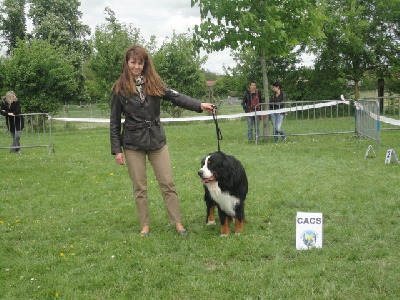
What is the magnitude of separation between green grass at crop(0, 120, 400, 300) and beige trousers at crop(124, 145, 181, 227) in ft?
0.83

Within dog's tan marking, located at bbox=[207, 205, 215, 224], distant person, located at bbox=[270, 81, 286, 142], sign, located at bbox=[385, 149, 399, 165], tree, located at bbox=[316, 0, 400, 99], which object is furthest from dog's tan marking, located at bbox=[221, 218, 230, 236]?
tree, located at bbox=[316, 0, 400, 99]

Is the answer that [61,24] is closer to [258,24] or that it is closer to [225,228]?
[258,24]

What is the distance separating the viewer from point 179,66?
25.5 m

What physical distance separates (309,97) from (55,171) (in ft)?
66.9

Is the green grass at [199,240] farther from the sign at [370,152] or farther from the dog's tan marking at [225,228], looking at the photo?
the sign at [370,152]

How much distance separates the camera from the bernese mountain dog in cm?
464

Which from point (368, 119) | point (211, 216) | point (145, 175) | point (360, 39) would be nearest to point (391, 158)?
point (368, 119)

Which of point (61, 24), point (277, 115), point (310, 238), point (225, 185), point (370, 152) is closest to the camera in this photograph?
point (310, 238)

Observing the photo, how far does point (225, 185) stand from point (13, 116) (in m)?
9.94

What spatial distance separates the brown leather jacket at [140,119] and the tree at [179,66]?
66.1ft

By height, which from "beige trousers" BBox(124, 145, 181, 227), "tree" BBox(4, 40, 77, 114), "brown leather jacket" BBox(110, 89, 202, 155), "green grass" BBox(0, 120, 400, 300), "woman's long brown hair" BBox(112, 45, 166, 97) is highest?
"tree" BBox(4, 40, 77, 114)

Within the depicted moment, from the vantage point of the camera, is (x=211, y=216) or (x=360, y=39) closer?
(x=211, y=216)

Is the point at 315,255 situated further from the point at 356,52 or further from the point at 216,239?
the point at 356,52

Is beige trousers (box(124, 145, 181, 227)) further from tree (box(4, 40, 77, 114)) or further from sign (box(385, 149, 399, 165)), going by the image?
tree (box(4, 40, 77, 114))
